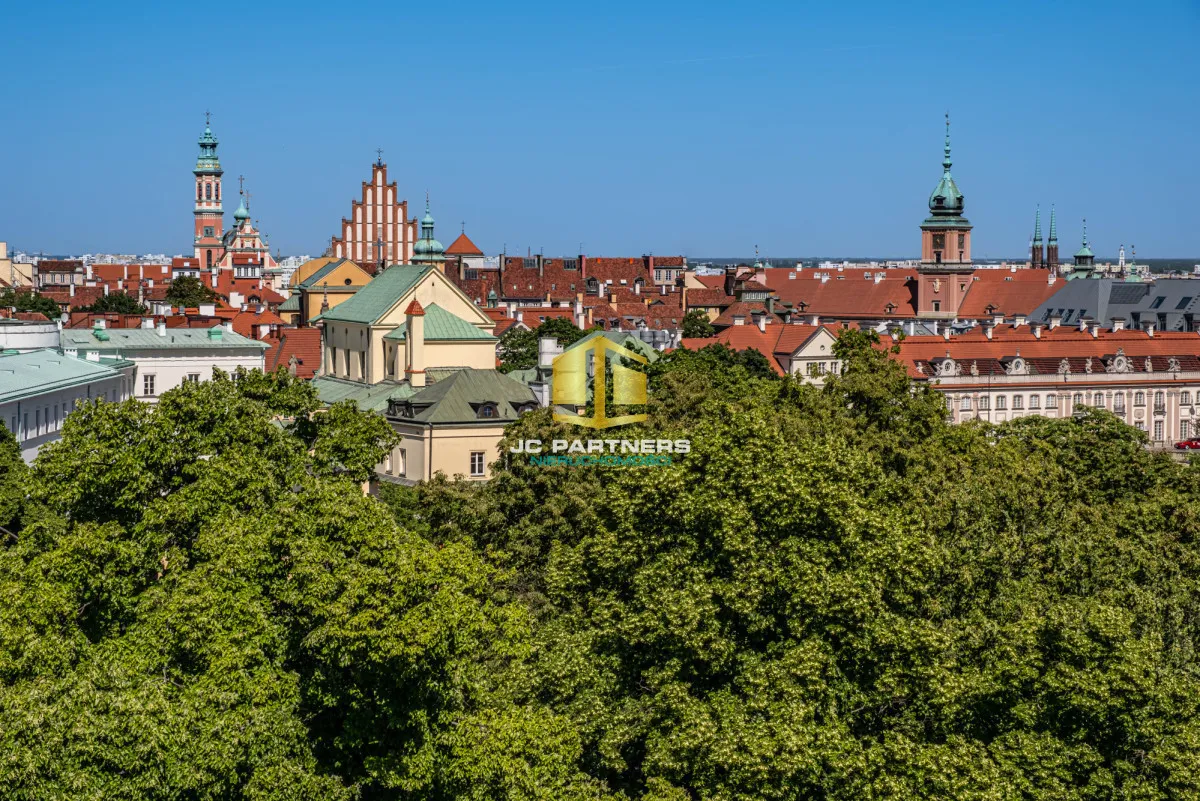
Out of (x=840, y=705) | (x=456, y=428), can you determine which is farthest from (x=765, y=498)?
(x=456, y=428)

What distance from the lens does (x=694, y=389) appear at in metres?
52.4

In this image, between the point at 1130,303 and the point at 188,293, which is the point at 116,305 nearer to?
the point at 188,293

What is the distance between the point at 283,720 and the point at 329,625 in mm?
1670

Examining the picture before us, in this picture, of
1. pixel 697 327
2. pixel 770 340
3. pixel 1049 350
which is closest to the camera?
pixel 770 340

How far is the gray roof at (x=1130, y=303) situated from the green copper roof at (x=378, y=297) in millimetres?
65458

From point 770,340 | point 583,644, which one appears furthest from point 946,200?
point 583,644

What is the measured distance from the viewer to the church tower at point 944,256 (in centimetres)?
16138

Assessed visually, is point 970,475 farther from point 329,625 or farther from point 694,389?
point 329,625

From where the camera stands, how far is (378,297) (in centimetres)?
7781

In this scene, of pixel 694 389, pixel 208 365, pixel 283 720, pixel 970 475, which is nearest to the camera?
pixel 283 720

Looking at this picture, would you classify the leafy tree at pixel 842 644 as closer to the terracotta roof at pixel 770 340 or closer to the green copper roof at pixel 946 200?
the terracotta roof at pixel 770 340

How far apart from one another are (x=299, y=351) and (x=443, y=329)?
21.1 metres

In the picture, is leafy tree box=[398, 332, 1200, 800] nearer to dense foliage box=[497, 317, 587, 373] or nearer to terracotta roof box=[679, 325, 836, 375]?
dense foliage box=[497, 317, 587, 373]

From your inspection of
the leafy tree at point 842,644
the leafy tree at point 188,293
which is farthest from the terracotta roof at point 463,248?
the leafy tree at point 842,644
